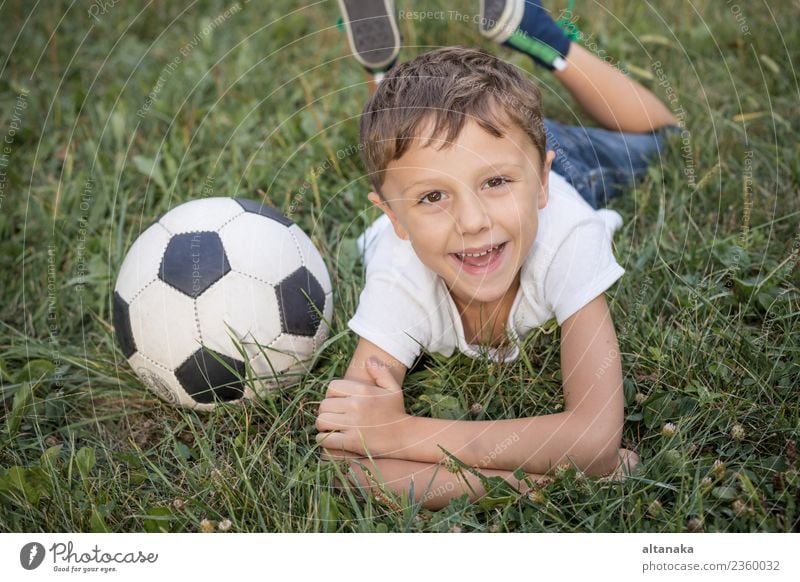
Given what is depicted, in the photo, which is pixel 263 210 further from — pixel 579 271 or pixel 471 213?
pixel 579 271

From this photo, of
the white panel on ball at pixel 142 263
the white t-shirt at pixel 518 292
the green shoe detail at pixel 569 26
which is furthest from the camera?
the green shoe detail at pixel 569 26

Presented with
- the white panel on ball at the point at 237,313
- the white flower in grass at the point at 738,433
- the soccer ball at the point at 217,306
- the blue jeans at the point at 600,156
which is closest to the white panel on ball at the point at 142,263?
the soccer ball at the point at 217,306

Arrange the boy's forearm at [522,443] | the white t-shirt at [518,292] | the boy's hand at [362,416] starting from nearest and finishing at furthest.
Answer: the boy's forearm at [522,443]
the boy's hand at [362,416]
the white t-shirt at [518,292]

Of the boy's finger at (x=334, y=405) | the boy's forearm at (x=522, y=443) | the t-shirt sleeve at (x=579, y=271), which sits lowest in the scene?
the boy's forearm at (x=522, y=443)

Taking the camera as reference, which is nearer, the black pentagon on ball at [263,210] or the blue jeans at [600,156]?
the black pentagon on ball at [263,210]

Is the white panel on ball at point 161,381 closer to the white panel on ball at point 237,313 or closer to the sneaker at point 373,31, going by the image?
the white panel on ball at point 237,313

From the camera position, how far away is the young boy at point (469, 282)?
8.76 ft

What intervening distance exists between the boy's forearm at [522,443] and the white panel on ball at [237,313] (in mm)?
653

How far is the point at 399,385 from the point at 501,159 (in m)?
0.90

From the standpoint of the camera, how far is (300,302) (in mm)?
3061

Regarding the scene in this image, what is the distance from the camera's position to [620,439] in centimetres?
272

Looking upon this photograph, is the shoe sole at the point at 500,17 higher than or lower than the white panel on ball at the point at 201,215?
higher

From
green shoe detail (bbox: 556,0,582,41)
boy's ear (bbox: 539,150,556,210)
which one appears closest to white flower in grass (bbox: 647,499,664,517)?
boy's ear (bbox: 539,150,556,210)

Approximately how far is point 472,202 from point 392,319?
589mm
